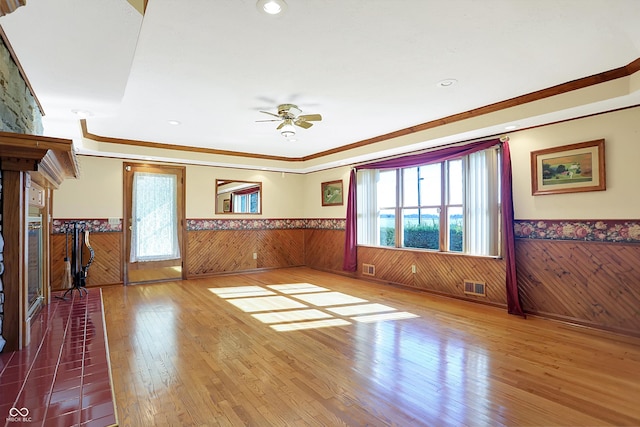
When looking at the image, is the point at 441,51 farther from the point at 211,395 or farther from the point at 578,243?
the point at 211,395

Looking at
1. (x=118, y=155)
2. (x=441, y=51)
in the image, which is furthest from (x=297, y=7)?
(x=118, y=155)

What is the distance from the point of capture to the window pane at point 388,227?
613 cm

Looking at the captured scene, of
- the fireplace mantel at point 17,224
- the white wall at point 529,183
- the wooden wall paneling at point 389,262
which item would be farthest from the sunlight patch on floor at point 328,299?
the fireplace mantel at point 17,224

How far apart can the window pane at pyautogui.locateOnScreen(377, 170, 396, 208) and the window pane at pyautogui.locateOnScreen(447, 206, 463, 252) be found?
3.84 feet

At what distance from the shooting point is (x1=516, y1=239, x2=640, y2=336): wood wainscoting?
3426mm

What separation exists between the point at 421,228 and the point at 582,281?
7.60 ft

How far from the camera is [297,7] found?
2.13 meters

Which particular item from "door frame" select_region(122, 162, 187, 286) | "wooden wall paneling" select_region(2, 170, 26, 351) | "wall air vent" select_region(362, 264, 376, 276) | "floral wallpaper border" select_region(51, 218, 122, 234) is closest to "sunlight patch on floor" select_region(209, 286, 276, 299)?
"door frame" select_region(122, 162, 187, 286)

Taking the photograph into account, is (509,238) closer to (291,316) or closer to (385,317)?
(385,317)

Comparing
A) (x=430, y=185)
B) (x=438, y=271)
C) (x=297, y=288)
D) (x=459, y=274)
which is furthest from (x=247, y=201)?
(x=459, y=274)

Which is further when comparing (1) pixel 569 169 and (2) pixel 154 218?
(2) pixel 154 218

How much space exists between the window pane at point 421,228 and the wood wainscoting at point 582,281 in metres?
1.32

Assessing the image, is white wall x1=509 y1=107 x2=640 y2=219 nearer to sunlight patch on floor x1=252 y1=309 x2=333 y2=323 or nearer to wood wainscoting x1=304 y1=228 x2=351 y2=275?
sunlight patch on floor x1=252 y1=309 x2=333 y2=323

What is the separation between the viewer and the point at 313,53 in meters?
2.75
